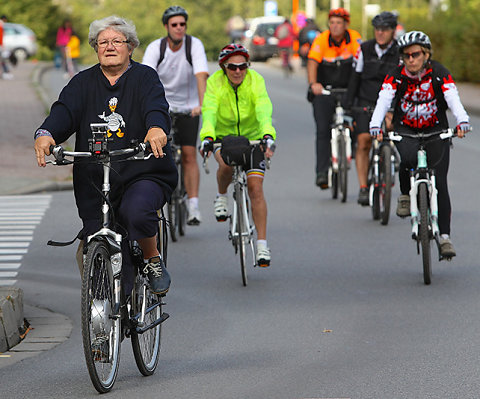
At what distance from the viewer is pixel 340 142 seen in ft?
43.5

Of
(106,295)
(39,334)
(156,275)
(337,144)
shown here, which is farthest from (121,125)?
(337,144)

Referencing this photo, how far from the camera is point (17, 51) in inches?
2263

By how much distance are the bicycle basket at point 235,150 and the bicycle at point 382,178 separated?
9.39 ft

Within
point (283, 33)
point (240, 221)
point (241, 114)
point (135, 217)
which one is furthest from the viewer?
point (283, 33)

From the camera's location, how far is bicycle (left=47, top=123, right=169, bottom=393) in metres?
5.59

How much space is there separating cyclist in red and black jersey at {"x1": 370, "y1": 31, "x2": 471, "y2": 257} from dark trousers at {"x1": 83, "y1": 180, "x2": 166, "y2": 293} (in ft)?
11.6

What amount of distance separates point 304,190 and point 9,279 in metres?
6.11

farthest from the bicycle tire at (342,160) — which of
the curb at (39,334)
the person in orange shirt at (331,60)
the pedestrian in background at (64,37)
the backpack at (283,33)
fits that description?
the pedestrian in background at (64,37)

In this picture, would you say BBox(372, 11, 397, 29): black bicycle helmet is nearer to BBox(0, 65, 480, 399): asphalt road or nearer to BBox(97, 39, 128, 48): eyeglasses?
BBox(0, 65, 480, 399): asphalt road

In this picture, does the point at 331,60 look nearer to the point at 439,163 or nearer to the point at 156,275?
the point at 439,163

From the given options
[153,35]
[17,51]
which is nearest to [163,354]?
[17,51]

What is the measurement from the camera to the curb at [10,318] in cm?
713

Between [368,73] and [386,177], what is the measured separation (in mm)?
1291

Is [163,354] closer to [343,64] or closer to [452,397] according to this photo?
[452,397]
